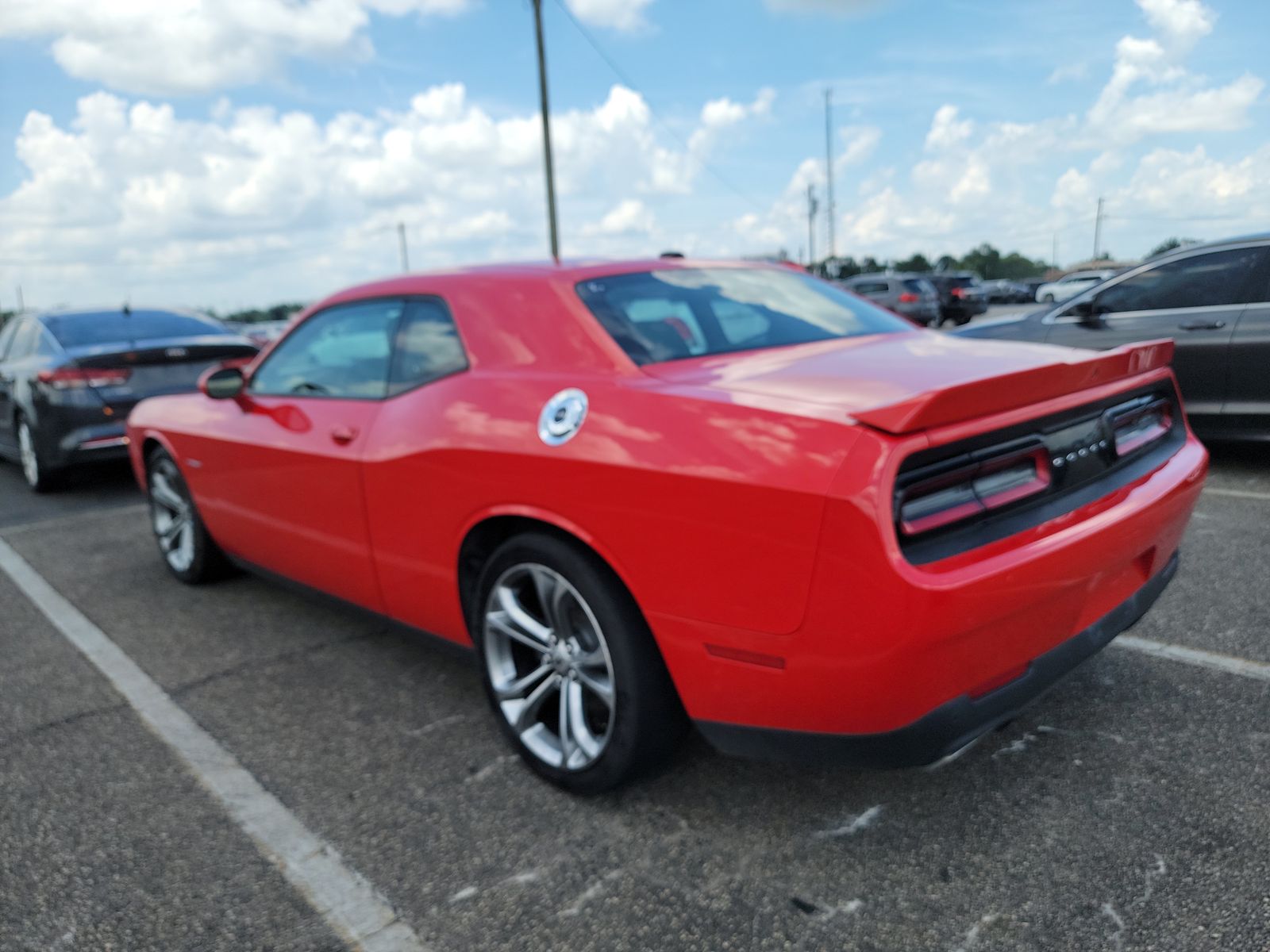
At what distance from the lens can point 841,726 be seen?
200cm

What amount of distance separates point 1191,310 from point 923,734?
5.45 meters

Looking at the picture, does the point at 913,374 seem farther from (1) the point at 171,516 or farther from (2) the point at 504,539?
(1) the point at 171,516

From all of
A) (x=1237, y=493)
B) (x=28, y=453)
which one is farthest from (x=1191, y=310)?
(x=28, y=453)

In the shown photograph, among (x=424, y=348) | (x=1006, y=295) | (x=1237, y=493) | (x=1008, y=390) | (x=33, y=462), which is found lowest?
(x=1006, y=295)

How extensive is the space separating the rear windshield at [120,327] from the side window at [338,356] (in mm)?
4366

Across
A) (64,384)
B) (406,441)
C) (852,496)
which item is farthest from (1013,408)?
(64,384)

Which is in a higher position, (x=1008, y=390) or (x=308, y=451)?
(x=1008, y=390)

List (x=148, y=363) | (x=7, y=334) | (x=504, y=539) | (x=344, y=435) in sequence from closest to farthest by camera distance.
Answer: (x=504, y=539) < (x=344, y=435) < (x=148, y=363) < (x=7, y=334)

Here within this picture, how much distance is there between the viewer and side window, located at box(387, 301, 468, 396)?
9.72ft

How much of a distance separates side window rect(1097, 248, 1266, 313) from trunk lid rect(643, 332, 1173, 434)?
405 centimetres

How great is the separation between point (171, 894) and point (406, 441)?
4.37 ft

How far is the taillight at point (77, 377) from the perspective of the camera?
7.02m

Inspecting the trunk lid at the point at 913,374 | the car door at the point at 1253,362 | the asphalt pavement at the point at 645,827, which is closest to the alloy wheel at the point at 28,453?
the asphalt pavement at the point at 645,827

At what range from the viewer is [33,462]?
7.52m
